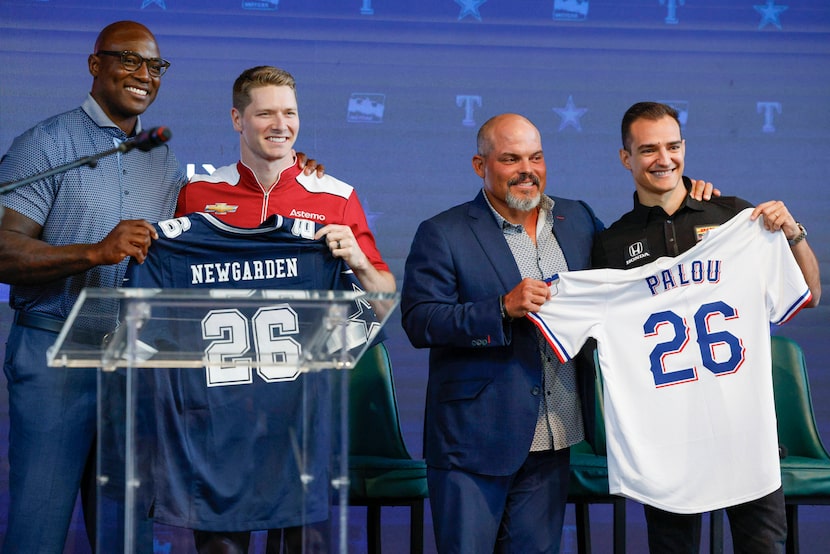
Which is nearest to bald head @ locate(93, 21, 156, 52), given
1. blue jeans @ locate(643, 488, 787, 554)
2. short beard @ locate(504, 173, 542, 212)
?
short beard @ locate(504, 173, 542, 212)

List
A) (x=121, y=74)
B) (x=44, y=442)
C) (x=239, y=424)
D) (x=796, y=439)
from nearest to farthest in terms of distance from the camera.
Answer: (x=239, y=424)
(x=44, y=442)
(x=121, y=74)
(x=796, y=439)

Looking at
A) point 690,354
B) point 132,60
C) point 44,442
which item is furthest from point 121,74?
point 690,354

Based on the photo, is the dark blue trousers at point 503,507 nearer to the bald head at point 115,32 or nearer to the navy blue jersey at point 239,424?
the navy blue jersey at point 239,424

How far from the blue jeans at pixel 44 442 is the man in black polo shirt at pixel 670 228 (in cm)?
161

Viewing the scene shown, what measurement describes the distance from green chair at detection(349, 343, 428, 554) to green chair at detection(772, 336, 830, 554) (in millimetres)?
1290

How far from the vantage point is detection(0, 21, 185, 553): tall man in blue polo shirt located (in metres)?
2.98

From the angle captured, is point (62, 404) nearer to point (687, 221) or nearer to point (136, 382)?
point (136, 382)

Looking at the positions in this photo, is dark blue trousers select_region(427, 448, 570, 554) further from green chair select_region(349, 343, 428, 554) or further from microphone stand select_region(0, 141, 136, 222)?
microphone stand select_region(0, 141, 136, 222)

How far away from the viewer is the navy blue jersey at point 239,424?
247cm

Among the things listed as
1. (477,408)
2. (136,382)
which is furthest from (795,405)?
(136,382)

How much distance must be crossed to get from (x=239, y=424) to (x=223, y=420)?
0.13 feet

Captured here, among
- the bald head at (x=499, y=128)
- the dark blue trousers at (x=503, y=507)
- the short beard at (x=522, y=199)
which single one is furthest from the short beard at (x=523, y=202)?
the dark blue trousers at (x=503, y=507)

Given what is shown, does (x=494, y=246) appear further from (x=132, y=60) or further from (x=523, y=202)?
(x=132, y=60)

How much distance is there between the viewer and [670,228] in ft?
10.5
